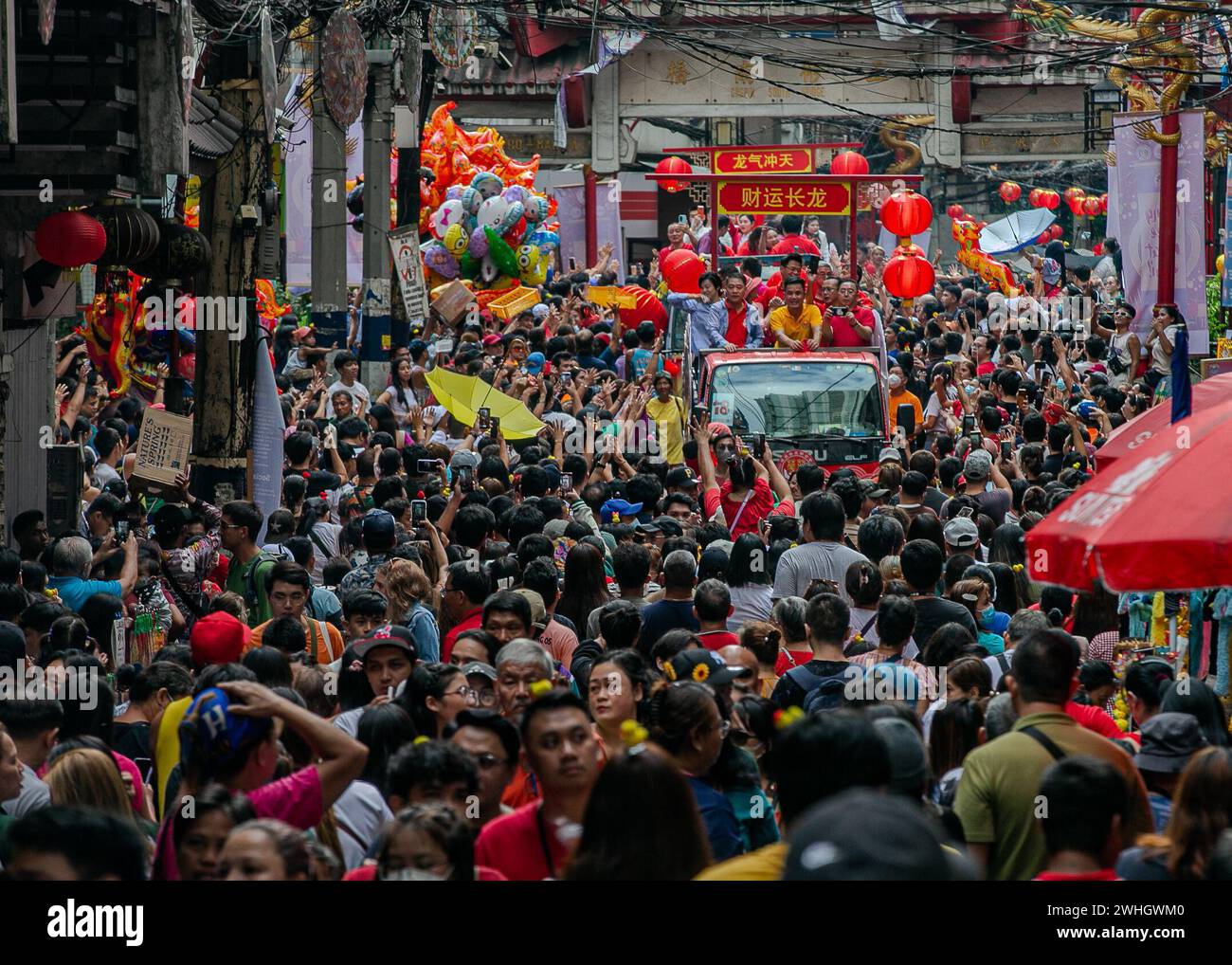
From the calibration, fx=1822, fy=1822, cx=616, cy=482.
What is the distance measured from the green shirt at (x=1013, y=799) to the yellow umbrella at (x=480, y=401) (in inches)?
391

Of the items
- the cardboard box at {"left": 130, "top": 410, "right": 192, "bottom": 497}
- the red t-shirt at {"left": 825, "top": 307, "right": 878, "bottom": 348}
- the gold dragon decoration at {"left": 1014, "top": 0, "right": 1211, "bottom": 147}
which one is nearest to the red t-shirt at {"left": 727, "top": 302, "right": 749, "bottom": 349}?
the red t-shirt at {"left": 825, "top": 307, "right": 878, "bottom": 348}

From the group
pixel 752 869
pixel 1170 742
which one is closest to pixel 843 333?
pixel 1170 742

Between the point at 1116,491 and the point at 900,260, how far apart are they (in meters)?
19.6

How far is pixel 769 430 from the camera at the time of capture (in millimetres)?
15844

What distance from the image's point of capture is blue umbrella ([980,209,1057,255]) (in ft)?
104

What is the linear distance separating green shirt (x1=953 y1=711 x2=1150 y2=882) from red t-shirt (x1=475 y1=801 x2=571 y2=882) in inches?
48.7

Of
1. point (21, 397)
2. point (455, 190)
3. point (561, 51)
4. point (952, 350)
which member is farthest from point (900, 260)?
point (561, 51)

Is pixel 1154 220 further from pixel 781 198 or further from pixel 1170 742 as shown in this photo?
pixel 1170 742

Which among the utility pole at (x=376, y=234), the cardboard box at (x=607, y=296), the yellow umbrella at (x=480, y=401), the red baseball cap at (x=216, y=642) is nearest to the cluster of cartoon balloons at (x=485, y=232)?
the cardboard box at (x=607, y=296)

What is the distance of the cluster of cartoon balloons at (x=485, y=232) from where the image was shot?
93.9 ft

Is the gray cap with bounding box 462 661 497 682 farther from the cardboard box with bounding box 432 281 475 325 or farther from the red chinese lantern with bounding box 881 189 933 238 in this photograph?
the red chinese lantern with bounding box 881 189 933 238

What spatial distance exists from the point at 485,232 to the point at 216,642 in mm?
21851
